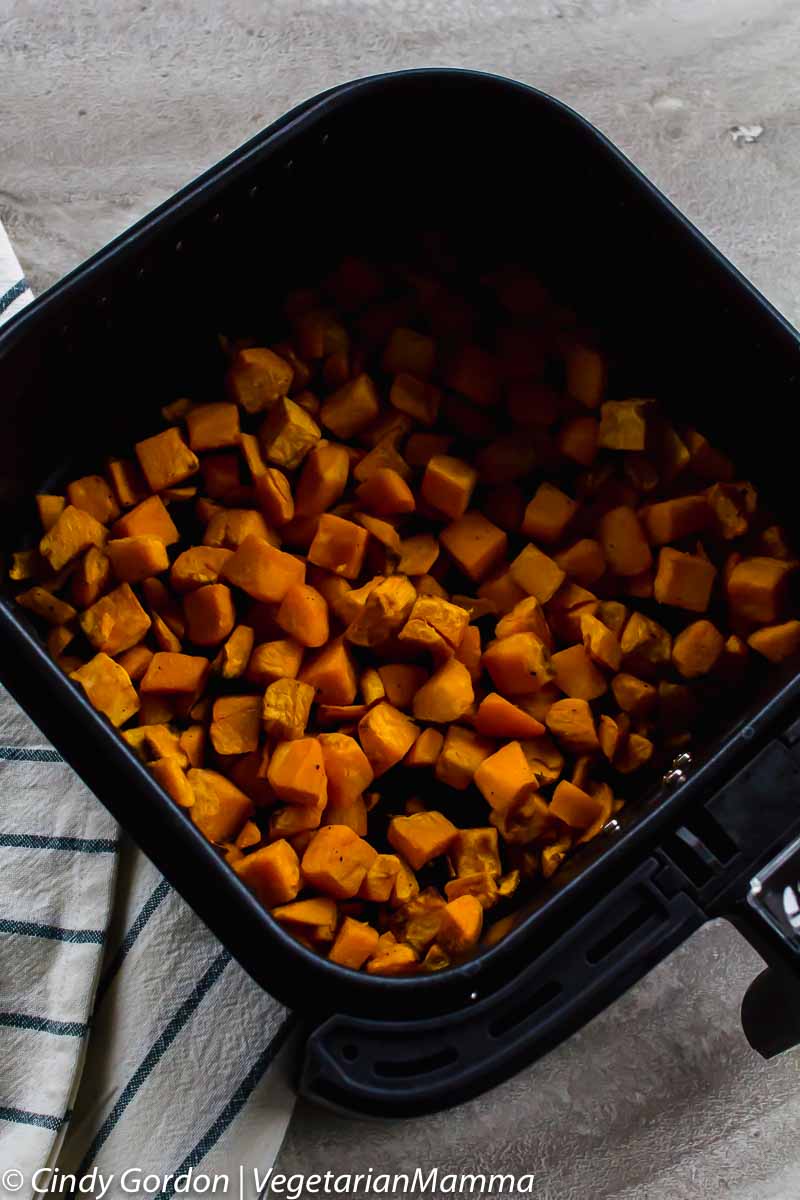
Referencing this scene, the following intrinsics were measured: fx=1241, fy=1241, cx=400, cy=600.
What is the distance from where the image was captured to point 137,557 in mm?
842

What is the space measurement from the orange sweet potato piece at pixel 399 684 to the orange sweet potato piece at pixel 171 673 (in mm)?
130

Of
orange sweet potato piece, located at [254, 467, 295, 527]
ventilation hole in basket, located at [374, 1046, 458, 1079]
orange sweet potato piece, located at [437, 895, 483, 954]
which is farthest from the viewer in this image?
orange sweet potato piece, located at [254, 467, 295, 527]

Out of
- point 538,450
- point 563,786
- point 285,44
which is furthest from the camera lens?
point 285,44

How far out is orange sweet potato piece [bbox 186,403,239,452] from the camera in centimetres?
89

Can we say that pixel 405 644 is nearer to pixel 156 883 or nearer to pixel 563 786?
pixel 563 786

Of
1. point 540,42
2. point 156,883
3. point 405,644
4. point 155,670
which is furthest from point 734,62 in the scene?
point 156,883

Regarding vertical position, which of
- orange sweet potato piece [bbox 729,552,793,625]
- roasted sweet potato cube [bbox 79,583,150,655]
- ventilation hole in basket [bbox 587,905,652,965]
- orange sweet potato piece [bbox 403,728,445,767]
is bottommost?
ventilation hole in basket [bbox 587,905,652,965]

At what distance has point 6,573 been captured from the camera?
0.85 meters

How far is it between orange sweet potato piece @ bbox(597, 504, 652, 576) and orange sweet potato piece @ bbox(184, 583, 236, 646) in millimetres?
280

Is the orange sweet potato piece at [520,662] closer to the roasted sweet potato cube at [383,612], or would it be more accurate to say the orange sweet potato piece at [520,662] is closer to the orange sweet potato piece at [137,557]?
the roasted sweet potato cube at [383,612]

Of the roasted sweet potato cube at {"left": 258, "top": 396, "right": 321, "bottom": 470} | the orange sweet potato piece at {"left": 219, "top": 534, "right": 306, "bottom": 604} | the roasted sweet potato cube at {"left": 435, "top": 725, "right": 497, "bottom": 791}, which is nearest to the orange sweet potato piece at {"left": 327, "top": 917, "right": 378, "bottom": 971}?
the roasted sweet potato cube at {"left": 435, "top": 725, "right": 497, "bottom": 791}

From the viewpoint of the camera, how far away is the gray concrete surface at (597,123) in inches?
37.4

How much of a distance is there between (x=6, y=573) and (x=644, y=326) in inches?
19.2

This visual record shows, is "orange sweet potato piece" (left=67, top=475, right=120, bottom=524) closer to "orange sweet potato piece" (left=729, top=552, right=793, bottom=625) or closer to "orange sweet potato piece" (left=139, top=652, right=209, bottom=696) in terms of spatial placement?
"orange sweet potato piece" (left=139, top=652, right=209, bottom=696)
